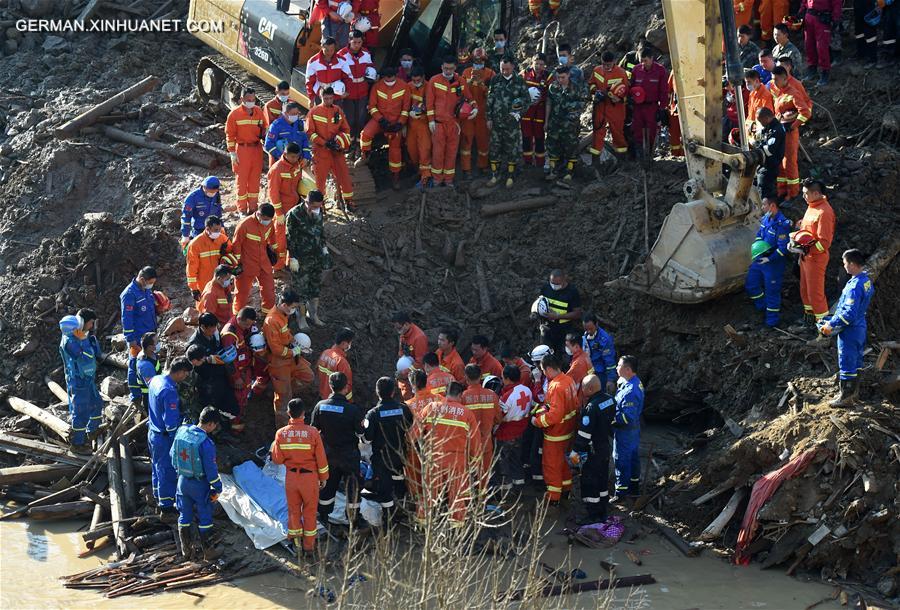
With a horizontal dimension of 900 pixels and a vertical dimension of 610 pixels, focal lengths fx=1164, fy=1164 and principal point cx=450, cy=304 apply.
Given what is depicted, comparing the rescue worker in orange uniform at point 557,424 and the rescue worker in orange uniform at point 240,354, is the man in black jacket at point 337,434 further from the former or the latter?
the rescue worker in orange uniform at point 557,424

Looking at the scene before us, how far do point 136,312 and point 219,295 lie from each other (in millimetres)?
1137

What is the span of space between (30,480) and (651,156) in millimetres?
9524

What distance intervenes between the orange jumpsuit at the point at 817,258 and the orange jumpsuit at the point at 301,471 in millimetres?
5924

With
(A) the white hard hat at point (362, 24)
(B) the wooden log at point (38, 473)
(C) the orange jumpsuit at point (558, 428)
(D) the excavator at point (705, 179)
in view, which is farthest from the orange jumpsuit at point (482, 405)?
(A) the white hard hat at point (362, 24)

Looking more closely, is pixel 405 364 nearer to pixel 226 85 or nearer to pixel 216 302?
pixel 216 302

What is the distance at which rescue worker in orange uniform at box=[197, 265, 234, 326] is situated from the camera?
45.8 ft

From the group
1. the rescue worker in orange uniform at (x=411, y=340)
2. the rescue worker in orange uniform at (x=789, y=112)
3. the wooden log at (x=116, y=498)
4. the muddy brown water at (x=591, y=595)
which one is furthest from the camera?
the rescue worker in orange uniform at (x=789, y=112)

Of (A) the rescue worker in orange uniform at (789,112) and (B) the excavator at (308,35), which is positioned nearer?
(A) the rescue worker in orange uniform at (789,112)

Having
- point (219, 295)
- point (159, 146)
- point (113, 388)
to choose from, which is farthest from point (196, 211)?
point (159, 146)

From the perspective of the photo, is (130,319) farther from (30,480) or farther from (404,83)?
(404,83)

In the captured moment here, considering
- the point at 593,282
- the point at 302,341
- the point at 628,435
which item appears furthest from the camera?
the point at 593,282

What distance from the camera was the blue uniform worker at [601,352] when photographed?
14000 mm

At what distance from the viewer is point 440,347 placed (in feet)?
44.4

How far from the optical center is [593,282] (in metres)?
15.9
